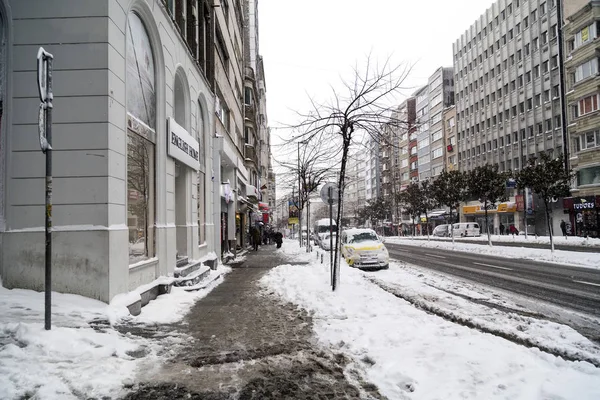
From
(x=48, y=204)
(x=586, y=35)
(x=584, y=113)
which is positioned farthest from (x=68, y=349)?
(x=586, y=35)

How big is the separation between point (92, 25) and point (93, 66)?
2.20 ft

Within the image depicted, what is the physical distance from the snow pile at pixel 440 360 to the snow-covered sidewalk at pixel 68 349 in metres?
2.54

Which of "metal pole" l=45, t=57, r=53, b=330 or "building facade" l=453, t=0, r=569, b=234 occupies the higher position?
"building facade" l=453, t=0, r=569, b=234

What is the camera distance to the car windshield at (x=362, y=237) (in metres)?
18.8

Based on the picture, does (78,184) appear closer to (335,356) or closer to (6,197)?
(6,197)

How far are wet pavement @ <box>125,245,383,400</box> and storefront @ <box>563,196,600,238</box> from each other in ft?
128

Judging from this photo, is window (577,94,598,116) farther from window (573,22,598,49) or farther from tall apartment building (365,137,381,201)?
tall apartment building (365,137,381,201)

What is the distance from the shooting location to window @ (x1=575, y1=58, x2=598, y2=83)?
38344 millimetres

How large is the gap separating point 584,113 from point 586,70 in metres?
3.76

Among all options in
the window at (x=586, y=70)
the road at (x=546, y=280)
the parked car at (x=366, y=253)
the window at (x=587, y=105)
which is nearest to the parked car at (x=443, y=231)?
the window at (x=587, y=105)

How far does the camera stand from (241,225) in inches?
1361

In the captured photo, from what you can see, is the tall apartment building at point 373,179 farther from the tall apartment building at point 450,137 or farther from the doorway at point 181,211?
the doorway at point 181,211

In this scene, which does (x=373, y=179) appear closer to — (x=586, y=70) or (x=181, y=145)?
(x=586, y=70)

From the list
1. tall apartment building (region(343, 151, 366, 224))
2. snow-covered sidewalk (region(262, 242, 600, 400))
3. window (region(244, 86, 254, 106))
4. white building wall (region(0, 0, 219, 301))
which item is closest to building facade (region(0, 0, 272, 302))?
white building wall (region(0, 0, 219, 301))
